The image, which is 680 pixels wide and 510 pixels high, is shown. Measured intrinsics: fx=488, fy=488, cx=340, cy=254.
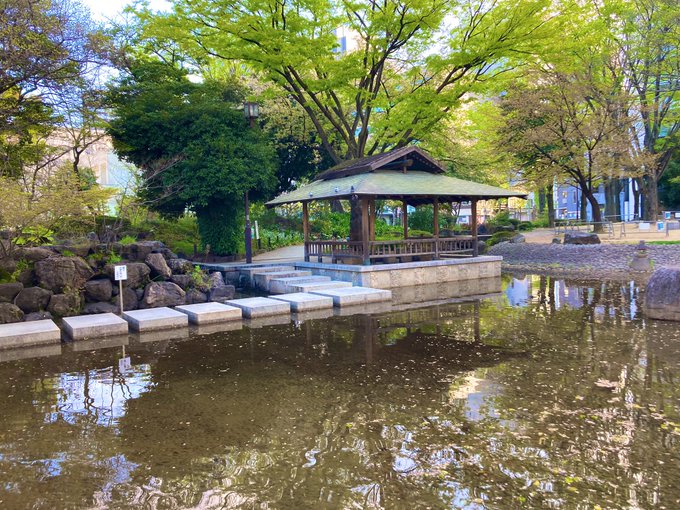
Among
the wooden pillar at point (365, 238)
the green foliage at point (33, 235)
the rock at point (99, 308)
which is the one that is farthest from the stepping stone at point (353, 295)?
the green foliage at point (33, 235)

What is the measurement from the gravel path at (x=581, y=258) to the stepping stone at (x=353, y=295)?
8893 mm

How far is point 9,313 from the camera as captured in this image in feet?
35.8

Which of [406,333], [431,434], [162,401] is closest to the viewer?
[431,434]

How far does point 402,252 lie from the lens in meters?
17.7

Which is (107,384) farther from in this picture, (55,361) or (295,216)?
(295,216)

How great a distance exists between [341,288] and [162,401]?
8610mm

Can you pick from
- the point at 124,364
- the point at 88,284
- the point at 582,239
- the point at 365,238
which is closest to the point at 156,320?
the point at 124,364

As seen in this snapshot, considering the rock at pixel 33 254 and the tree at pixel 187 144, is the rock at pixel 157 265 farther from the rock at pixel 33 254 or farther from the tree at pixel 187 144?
the tree at pixel 187 144

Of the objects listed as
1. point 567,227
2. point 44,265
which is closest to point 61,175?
point 44,265

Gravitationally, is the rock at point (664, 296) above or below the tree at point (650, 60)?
below

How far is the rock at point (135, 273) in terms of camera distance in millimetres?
13172

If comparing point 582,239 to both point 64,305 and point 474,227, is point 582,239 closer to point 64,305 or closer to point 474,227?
point 474,227

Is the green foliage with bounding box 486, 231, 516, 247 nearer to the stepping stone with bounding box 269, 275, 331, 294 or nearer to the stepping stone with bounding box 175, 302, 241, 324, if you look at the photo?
the stepping stone with bounding box 269, 275, 331, 294

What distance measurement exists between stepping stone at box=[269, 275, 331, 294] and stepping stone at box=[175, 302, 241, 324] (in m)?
3.76
